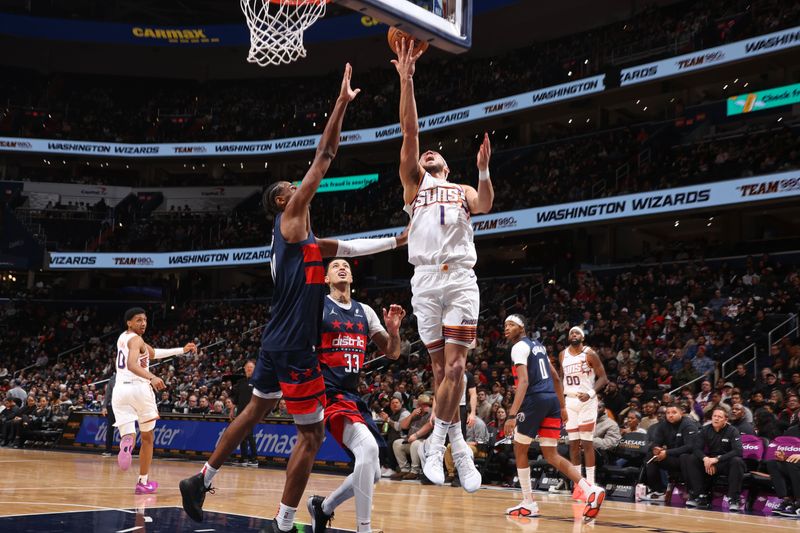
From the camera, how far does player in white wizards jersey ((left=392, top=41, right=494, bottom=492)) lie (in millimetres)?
6133

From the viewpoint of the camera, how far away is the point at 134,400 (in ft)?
34.2

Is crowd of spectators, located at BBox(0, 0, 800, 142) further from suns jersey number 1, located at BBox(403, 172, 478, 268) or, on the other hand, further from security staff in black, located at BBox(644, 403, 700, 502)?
suns jersey number 1, located at BBox(403, 172, 478, 268)

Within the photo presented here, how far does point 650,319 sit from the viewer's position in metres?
20.0

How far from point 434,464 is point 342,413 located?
0.77m

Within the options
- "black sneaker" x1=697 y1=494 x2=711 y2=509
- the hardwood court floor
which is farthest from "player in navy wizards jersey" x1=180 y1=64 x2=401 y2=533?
"black sneaker" x1=697 y1=494 x2=711 y2=509

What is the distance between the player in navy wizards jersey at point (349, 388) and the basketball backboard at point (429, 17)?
2005 millimetres

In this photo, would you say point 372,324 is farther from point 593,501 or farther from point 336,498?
point 593,501

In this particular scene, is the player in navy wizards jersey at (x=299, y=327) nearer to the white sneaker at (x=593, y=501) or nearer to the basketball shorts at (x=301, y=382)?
the basketball shorts at (x=301, y=382)

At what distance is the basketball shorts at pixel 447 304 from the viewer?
6145 mm

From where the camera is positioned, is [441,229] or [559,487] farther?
[559,487]

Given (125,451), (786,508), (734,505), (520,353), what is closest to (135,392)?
(125,451)

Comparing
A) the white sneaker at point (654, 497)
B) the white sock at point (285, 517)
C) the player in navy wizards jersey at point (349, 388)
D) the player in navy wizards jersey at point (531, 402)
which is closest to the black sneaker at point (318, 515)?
the player in navy wizards jersey at point (349, 388)

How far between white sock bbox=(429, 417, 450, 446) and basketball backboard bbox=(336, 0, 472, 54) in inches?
123

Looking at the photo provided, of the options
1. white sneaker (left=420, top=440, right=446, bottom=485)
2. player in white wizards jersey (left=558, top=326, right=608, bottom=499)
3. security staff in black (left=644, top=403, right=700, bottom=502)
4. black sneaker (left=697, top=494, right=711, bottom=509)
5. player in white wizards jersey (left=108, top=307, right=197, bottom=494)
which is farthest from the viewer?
security staff in black (left=644, top=403, right=700, bottom=502)
